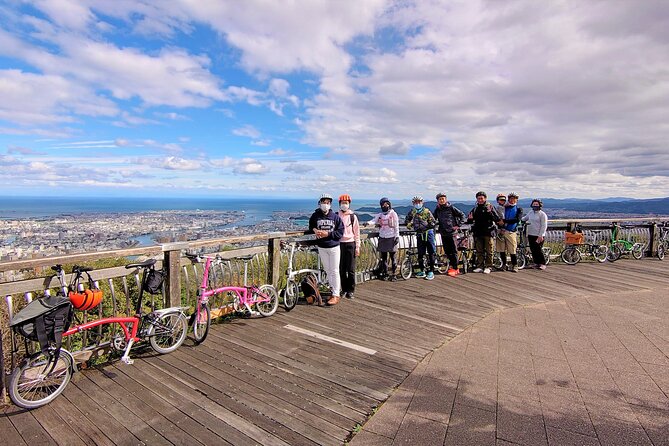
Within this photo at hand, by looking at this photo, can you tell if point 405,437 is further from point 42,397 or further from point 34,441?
point 42,397

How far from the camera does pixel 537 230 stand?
9.05 meters

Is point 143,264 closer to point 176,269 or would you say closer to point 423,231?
point 176,269

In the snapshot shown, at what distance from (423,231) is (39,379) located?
22.9 ft

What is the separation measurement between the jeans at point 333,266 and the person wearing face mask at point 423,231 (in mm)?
2773

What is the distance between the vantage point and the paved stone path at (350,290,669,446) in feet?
8.86

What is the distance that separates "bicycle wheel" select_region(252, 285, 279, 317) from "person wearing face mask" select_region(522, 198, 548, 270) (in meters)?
6.96

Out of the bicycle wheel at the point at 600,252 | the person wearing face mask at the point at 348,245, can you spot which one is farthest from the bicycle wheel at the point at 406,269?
the bicycle wheel at the point at 600,252

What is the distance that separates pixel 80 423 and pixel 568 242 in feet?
36.9

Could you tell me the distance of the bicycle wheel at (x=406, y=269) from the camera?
8.10 meters

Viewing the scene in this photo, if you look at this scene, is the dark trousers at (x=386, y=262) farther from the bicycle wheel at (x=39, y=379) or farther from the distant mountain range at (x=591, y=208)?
the bicycle wheel at (x=39, y=379)

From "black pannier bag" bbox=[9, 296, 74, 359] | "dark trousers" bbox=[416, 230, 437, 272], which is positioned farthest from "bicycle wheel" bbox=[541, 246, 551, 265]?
"black pannier bag" bbox=[9, 296, 74, 359]

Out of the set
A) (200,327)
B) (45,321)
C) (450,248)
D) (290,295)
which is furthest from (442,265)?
(45,321)

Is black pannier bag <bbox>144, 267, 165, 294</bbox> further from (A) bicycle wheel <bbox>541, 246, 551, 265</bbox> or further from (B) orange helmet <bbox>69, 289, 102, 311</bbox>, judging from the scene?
(A) bicycle wheel <bbox>541, 246, 551, 265</bbox>

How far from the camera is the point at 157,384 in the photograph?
3412 mm
